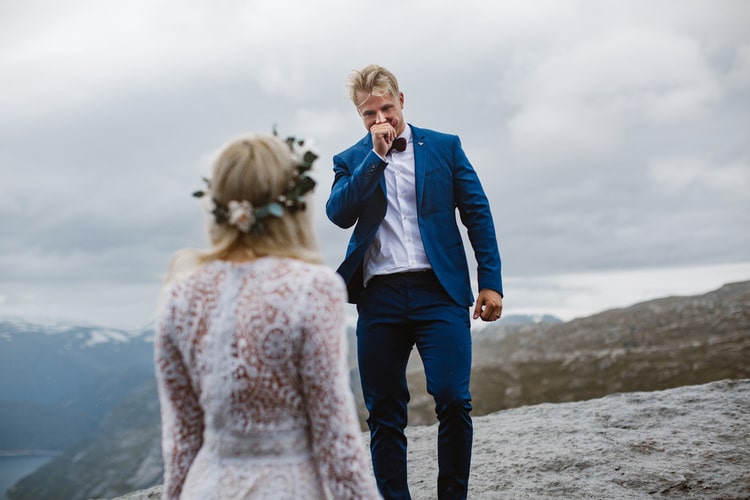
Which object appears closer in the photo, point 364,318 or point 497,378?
point 364,318

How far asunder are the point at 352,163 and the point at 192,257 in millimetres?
2721

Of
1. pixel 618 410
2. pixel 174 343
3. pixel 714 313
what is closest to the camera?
pixel 174 343

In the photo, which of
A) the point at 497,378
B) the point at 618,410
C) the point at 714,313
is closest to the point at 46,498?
the point at 497,378

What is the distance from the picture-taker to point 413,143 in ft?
16.5

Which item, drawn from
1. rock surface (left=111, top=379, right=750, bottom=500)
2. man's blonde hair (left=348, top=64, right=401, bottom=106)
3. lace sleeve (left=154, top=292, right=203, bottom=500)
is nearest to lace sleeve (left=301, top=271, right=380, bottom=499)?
lace sleeve (left=154, top=292, right=203, bottom=500)

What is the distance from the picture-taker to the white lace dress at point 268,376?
240 cm

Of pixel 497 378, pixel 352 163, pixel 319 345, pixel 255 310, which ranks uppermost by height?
pixel 352 163

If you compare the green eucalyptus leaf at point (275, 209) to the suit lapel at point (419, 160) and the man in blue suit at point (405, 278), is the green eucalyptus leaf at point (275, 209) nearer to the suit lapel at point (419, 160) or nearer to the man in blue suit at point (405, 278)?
the man in blue suit at point (405, 278)

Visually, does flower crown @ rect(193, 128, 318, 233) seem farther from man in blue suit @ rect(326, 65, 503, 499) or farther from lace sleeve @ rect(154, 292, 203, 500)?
man in blue suit @ rect(326, 65, 503, 499)

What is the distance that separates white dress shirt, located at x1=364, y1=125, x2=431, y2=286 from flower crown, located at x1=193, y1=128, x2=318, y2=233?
6.74 ft

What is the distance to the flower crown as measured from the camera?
2.47 metres

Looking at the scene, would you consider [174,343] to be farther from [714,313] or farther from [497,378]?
[714,313]

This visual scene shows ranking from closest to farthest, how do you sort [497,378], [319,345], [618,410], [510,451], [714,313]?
[319,345] → [510,451] → [618,410] → [497,378] → [714,313]

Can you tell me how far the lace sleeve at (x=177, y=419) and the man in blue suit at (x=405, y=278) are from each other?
205 cm
